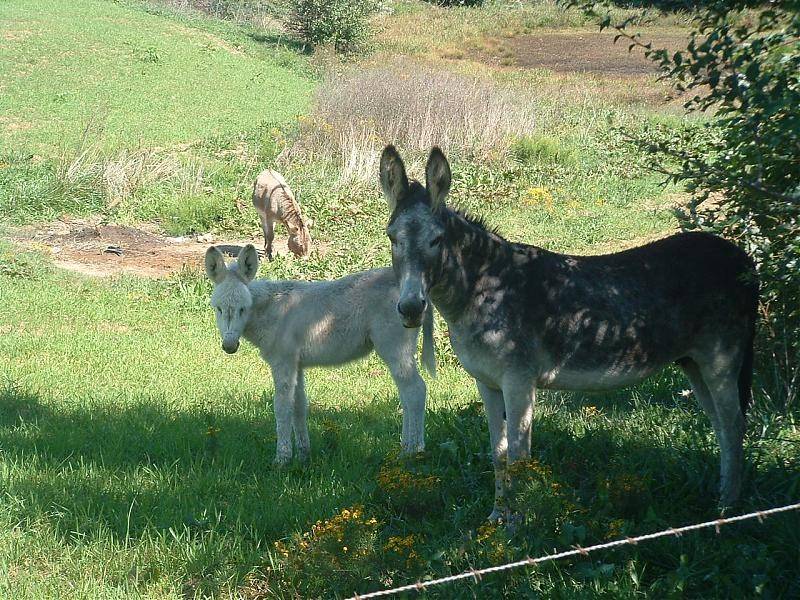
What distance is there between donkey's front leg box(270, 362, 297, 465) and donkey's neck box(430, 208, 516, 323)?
6.63 feet

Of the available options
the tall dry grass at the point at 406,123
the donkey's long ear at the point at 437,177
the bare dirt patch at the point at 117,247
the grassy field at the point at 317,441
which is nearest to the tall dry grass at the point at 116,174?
the grassy field at the point at 317,441

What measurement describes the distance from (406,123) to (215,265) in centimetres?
1657

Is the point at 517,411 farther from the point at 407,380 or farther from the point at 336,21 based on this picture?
the point at 336,21

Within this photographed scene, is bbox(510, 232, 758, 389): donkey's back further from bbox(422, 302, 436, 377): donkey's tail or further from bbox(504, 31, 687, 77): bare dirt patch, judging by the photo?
bbox(504, 31, 687, 77): bare dirt patch

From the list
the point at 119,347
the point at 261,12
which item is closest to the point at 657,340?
the point at 119,347

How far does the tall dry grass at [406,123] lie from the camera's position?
22.4 meters

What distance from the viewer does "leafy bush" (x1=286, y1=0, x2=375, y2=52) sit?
46.0 metres

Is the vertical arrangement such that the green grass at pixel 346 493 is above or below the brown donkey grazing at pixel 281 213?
below

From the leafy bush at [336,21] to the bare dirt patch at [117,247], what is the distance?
99.3ft

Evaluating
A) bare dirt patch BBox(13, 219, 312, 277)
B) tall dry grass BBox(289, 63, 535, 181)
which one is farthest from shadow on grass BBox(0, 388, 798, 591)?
tall dry grass BBox(289, 63, 535, 181)

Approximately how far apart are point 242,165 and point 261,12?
123 feet

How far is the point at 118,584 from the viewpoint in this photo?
503 centimetres

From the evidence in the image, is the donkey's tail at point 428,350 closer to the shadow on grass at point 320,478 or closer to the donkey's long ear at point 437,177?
the shadow on grass at point 320,478

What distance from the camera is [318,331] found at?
718 cm
